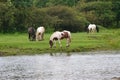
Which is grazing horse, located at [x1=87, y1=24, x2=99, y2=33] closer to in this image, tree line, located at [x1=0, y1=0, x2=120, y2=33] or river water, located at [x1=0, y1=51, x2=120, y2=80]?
tree line, located at [x1=0, y1=0, x2=120, y2=33]

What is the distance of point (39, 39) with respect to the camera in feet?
171

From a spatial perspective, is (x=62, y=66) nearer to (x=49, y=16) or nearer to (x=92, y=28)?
(x=92, y=28)

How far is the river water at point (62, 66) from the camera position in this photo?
2858 cm

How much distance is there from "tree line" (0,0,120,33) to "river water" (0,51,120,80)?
91.6 feet

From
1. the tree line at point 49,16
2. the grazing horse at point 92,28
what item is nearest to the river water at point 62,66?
the grazing horse at point 92,28

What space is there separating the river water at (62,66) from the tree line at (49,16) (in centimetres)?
2792

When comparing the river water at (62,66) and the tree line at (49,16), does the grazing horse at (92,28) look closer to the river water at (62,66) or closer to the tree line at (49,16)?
the tree line at (49,16)

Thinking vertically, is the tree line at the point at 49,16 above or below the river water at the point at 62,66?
above

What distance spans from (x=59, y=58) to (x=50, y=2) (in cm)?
6166

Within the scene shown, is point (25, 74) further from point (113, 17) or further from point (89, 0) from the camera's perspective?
point (89, 0)

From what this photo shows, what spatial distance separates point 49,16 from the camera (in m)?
75.8

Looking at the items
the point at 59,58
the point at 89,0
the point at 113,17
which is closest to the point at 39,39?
the point at 59,58

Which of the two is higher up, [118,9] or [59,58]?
[118,9]

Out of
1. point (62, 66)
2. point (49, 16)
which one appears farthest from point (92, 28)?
point (62, 66)
